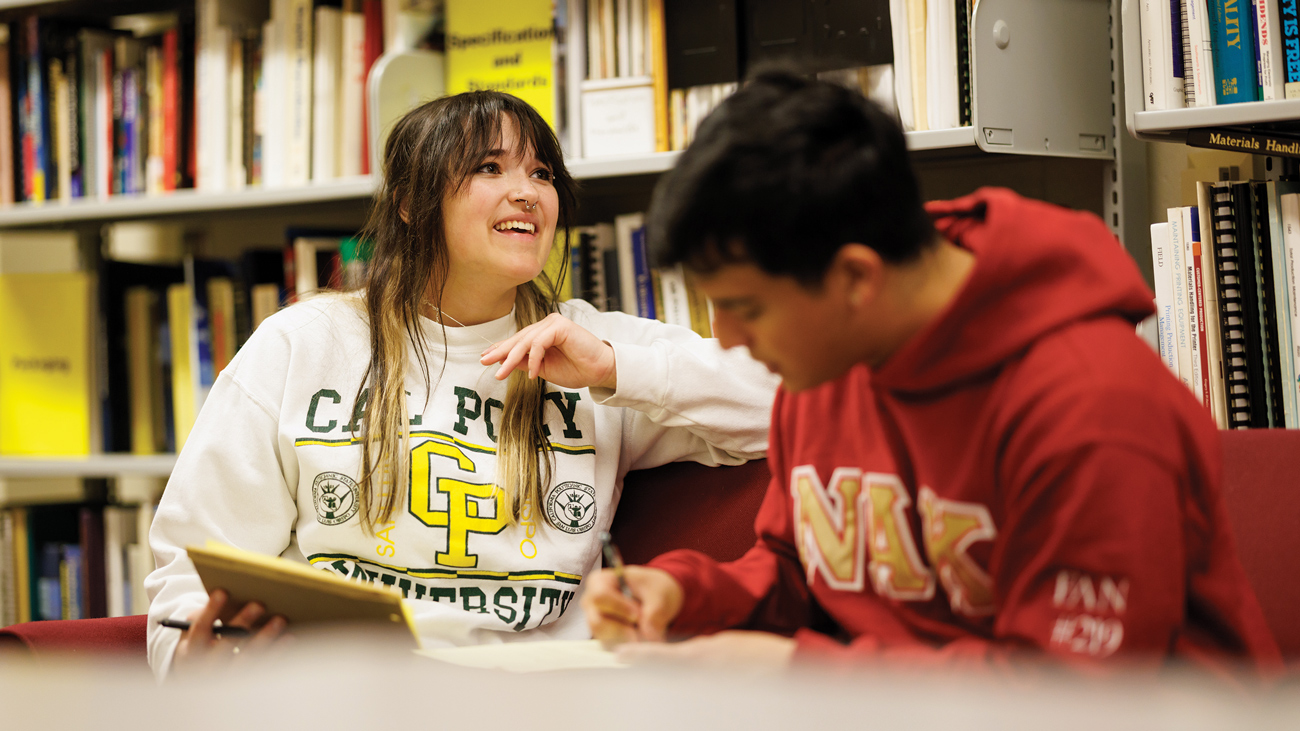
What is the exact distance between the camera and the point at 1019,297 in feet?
2.27

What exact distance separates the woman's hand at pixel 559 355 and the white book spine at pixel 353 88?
69 cm

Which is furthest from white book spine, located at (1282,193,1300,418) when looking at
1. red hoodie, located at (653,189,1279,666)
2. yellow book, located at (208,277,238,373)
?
yellow book, located at (208,277,238,373)

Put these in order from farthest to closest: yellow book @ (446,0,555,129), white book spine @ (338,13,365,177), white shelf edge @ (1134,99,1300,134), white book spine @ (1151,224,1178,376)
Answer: white book spine @ (338,13,365,177), yellow book @ (446,0,555,129), white book spine @ (1151,224,1178,376), white shelf edge @ (1134,99,1300,134)

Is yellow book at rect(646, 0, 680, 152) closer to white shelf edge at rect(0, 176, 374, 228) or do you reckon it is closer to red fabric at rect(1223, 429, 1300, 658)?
white shelf edge at rect(0, 176, 374, 228)

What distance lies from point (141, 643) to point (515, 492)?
0.45 meters

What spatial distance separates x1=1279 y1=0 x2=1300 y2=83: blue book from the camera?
118 cm

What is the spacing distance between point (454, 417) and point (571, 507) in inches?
7.1

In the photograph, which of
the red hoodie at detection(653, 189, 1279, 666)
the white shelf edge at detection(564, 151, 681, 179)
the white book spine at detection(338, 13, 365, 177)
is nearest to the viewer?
the red hoodie at detection(653, 189, 1279, 666)

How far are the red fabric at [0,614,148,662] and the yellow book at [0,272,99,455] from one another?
916 millimetres

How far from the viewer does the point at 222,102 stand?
183cm

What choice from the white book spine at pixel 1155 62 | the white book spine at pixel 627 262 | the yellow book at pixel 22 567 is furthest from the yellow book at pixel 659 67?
the yellow book at pixel 22 567

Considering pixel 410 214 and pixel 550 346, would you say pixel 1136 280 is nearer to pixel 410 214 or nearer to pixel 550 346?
pixel 550 346

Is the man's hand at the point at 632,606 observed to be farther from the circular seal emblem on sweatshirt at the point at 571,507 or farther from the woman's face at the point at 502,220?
the woman's face at the point at 502,220

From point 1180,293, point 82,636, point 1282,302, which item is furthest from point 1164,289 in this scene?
point 82,636
